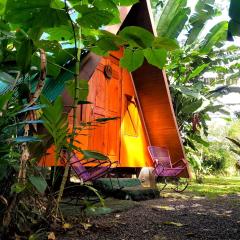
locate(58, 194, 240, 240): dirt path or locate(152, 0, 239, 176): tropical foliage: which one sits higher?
locate(152, 0, 239, 176): tropical foliage

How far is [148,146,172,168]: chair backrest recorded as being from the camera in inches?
273

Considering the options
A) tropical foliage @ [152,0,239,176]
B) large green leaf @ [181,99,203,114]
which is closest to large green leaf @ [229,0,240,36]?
tropical foliage @ [152,0,239,176]

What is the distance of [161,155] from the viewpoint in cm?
709

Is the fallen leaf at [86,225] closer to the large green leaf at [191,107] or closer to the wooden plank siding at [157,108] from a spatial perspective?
the wooden plank siding at [157,108]

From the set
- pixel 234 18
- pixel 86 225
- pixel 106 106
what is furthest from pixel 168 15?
pixel 234 18

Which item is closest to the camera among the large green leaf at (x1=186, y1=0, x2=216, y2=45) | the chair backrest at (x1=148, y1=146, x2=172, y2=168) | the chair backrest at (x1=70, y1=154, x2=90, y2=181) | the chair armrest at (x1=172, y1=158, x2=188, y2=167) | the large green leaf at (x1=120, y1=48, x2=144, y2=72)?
the large green leaf at (x1=120, y1=48, x2=144, y2=72)

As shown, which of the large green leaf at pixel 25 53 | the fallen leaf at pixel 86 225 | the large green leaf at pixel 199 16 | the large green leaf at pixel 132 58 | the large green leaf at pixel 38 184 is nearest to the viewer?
the large green leaf at pixel 38 184

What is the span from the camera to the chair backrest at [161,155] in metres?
6.94

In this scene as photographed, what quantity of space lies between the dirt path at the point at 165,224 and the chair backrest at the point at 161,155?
232 centimetres

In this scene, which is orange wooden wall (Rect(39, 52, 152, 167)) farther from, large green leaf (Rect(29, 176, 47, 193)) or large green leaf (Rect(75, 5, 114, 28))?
large green leaf (Rect(75, 5, 114, 28))

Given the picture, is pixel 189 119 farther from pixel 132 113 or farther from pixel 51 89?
pixel 51 89

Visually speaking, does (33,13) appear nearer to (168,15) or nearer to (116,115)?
(116,115)

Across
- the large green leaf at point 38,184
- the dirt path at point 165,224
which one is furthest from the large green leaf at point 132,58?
the dirt path at point 165,224

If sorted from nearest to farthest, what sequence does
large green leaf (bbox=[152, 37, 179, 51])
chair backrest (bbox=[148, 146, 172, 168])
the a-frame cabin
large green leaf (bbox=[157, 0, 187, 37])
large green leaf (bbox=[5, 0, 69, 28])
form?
large green leaf (bbox=[5, 0, 69, 28]), large green leaf (bbox=[152, 37, 179, 51]), the a-frame cabin, chair backrest (bbox=[148, 146, 172, 168]), large green leaf (bbox=[157, 0, 187, 37])
